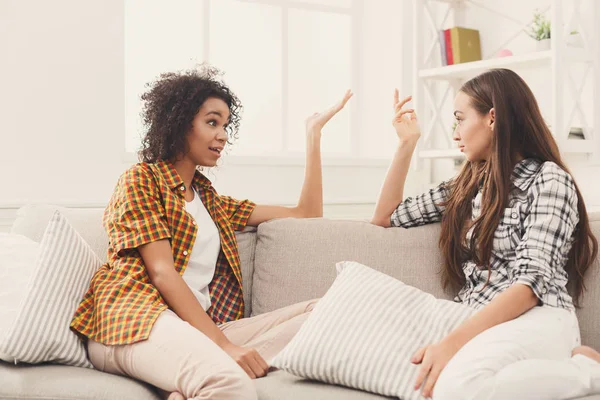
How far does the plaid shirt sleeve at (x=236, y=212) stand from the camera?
2254 mm

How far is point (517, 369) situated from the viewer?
1.41 meters

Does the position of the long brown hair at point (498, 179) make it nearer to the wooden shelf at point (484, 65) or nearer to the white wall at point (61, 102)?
the wooden shelf at point (484, 65)

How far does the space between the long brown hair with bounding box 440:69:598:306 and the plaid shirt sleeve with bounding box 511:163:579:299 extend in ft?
0.25

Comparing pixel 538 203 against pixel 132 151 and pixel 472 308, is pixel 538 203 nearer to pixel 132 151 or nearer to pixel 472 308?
pixel 472 308

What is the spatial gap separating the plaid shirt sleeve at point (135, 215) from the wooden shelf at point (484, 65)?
6.53 feet

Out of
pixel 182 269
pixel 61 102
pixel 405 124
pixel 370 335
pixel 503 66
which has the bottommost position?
pixel 370 335

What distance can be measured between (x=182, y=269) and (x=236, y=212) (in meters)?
0.34

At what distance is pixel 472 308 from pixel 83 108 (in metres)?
2.08

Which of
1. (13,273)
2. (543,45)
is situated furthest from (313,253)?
(543,45)

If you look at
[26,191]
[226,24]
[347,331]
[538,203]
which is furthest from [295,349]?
[226,24]

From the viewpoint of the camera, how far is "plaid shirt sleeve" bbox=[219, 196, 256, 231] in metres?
2.25

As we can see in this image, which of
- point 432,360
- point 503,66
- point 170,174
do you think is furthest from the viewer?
point 503,66

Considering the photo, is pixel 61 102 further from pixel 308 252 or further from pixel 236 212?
pixel 308 252

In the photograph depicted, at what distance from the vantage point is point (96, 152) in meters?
3.26
